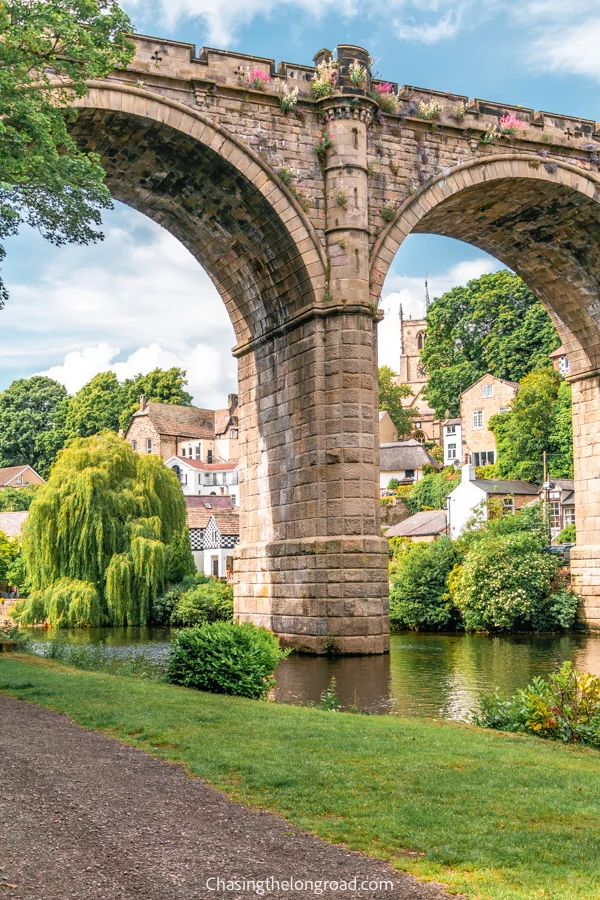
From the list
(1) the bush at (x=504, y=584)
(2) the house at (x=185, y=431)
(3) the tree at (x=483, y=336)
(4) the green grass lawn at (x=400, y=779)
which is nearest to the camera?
(4) the green grass lawn at (x=400, y=779)

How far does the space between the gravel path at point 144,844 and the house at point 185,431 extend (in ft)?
204

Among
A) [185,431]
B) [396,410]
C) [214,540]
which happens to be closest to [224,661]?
[214,540]

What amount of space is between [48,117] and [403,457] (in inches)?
2049

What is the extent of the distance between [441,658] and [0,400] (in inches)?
2431

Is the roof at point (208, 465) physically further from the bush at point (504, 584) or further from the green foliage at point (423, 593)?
the bush at point (504, 584)

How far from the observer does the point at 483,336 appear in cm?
6188

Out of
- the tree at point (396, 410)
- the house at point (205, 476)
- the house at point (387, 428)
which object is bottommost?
the house at point (205, 476)

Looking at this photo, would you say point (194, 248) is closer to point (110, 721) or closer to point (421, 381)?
point (110, 721)

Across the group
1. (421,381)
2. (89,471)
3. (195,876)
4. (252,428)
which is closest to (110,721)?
(195,876)

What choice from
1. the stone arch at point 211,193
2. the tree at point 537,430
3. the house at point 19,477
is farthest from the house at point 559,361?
the stone arch at point 211,193

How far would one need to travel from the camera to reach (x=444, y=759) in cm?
654

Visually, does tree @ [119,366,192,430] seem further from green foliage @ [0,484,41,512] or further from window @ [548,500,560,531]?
window @ [548,500,560,531]

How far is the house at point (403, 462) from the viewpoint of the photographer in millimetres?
60156

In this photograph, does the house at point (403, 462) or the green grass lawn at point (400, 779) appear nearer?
the green grass lawn at point (400, 779)
